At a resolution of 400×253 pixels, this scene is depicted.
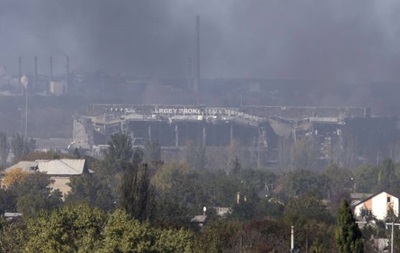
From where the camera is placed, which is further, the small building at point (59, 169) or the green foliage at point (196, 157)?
the green foliage at point (196, 157)

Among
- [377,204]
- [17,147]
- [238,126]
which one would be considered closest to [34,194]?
[377,204]

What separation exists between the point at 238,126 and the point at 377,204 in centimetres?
7816

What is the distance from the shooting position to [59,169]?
229 feet

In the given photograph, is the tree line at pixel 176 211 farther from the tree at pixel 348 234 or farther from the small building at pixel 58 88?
the small building at pixel 58 88

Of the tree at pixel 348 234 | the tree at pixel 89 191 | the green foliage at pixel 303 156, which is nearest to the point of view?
the tree at pixel 348 234

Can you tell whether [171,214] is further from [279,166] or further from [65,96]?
[65,96]

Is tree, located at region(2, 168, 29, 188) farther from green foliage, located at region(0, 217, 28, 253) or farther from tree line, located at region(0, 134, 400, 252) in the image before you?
green foliage, located at region(0, 217, 28, 253)

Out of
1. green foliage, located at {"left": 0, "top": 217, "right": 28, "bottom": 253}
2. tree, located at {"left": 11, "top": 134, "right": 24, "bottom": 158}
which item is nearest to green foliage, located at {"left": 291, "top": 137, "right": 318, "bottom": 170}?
tree, located at {"left": 11, "top": 134, "right": 24, "bottom": 158}

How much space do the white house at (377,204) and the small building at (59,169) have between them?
1298 cm

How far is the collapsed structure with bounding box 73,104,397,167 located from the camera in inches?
4934

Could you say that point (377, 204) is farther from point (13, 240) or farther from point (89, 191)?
point (13, 240)

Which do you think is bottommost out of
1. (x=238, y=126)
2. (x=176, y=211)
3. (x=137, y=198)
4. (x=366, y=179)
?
(x=366, y=179)

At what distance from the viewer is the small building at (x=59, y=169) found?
224 feet

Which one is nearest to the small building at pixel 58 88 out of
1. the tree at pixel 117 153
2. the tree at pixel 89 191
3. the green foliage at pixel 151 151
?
the green foliage at pixel 151 151
